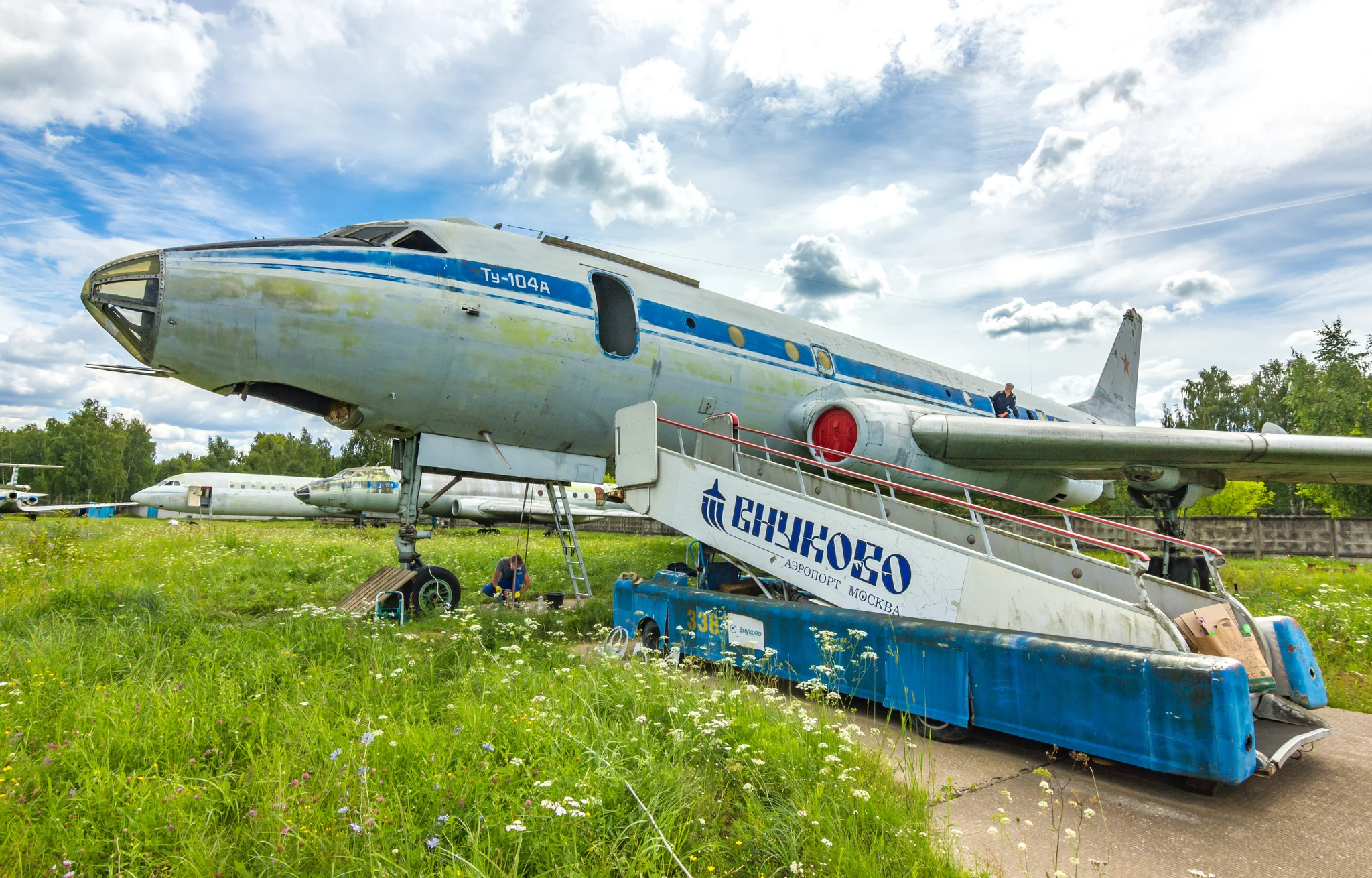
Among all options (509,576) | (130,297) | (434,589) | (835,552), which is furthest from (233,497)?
(835,552)

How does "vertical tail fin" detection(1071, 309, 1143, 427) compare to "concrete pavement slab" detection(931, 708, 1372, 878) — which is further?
"vertical tail fin" detection(1071, 309, 1143, 427)

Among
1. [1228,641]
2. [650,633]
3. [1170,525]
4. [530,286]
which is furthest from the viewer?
[1170,525]

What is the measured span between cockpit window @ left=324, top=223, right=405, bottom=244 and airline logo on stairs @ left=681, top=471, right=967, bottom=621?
3.91m

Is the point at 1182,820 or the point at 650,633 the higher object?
the point at 650,633

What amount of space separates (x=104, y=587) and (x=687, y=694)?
778 cm

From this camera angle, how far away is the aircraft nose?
5477 millimetres

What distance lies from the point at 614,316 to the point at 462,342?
Result: 1.84 meters

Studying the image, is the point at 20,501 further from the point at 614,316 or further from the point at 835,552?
the point at 835,552

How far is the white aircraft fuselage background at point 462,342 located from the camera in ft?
19.0

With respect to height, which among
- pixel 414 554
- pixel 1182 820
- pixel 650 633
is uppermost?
pixel 414 554

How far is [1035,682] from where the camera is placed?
156 inches

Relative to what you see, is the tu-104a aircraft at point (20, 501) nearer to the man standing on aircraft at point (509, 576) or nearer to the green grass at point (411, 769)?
the man standing on aircraft at point (509, 576)

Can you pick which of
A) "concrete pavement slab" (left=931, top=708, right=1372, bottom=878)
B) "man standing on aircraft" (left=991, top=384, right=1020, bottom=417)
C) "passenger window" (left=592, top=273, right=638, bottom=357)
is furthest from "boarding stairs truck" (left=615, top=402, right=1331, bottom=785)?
"man standing on aircraft" (left=991, top=384, right=1020, bottom=417)

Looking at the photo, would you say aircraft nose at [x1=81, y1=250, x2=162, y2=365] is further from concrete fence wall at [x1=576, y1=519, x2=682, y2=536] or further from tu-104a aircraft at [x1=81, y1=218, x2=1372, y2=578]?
concrete fence wall at [x1=576, y1=519, x2=682, y2=536]
